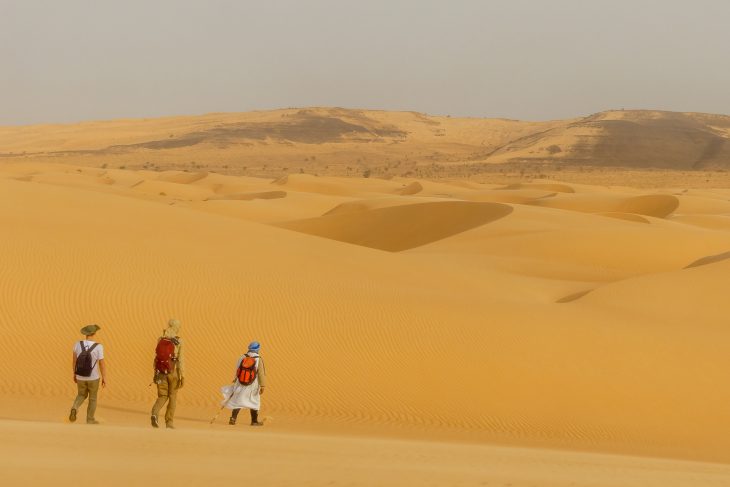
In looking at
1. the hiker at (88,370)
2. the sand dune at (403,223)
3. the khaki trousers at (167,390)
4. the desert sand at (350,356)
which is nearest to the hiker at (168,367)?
the khaki trousers at (167,390)

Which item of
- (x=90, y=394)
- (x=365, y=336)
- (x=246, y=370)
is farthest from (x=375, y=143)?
(x=90, y=394)

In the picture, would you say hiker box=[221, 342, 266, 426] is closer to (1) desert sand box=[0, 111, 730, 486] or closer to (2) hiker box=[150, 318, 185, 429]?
(1) desert sand box=[0, 111, 730, 486]

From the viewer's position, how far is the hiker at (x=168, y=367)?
26.6 ft

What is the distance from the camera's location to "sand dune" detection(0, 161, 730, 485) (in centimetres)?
1009

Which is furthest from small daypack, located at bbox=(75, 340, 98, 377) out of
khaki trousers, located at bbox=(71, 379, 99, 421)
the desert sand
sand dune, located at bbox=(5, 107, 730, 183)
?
sand dune, located at bbox=(5, 107, 730, 183)

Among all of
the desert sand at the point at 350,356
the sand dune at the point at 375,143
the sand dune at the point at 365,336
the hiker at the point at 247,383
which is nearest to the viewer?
the desert sand at the point at 350,356

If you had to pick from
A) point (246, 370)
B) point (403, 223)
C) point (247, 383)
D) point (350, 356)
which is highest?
point (246, 370)

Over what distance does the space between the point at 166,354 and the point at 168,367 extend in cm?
11

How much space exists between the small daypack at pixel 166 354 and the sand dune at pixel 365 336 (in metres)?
0.56

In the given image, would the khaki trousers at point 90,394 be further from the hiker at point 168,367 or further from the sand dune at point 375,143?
the sand dune at point 375,143

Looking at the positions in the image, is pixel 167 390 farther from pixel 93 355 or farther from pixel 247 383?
pixel 247 383

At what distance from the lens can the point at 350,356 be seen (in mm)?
12188

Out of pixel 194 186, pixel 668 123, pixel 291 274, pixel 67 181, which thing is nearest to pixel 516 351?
pixel 291 274

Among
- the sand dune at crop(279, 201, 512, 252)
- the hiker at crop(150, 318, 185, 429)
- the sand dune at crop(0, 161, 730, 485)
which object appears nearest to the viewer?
the hiker at crop(150, 318, 185, 429)
